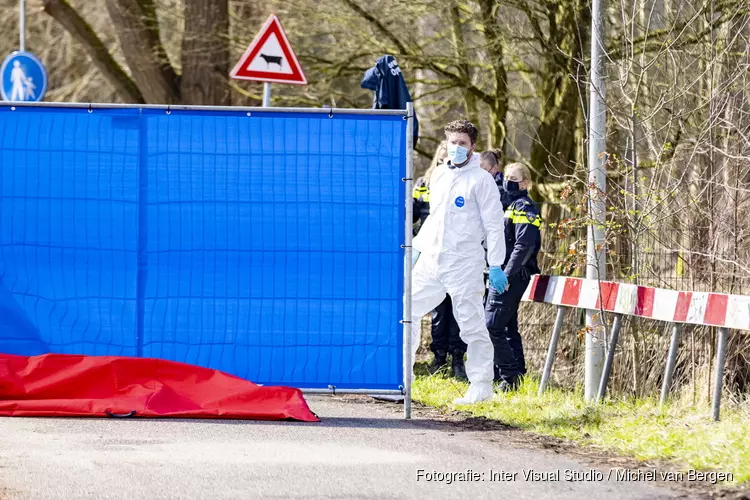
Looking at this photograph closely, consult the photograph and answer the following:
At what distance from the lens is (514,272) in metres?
10.7

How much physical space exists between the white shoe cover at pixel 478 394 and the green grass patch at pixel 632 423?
0.28ft

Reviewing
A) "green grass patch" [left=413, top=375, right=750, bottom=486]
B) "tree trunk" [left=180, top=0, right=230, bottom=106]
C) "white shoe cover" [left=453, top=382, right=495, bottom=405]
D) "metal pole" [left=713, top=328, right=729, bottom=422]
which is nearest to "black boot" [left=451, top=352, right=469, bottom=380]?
"green grass patch" [left=413, top=375, right=750, bottom=486]

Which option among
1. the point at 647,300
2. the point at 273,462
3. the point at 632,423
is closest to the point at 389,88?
the point at 647,300

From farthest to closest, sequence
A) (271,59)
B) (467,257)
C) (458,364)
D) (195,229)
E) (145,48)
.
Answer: (145,48), (271,59), (458,364), (467,257), (195,229)

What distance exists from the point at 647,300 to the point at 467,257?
4.41 ft

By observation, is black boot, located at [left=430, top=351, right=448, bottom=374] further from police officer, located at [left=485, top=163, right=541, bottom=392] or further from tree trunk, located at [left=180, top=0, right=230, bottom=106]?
tree trunk, located at [left=180, top=0, right=230, bottom=106]

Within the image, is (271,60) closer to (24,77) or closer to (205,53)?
(205,53)

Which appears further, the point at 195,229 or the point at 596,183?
the point at 596,183

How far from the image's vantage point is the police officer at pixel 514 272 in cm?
1073

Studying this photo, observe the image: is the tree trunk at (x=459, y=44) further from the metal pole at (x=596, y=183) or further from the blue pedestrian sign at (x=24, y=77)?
the blue pedestrian sign at (x=24, y=77)

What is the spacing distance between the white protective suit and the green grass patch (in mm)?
354

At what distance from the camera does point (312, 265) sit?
896 cm

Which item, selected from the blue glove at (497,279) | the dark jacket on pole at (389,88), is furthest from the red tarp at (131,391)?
the dark jacket on pole at (389,88)

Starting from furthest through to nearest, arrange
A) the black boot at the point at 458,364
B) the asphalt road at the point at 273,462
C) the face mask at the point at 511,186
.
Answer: the black boot at the point at 458,364 < the face mask at the point at 511,186 < the asphalt road at the point at 273,462
